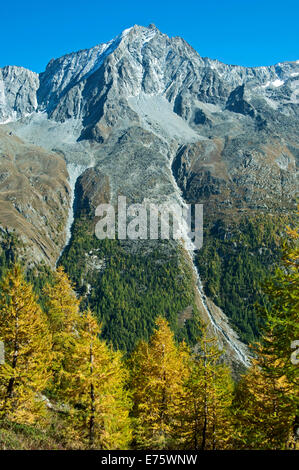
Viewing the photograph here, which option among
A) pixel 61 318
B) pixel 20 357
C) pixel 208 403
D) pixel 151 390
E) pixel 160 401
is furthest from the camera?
pixel 61 318

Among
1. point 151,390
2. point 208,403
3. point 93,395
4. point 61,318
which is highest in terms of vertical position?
point 61,318

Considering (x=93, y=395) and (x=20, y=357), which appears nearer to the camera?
(x=93, y=395)

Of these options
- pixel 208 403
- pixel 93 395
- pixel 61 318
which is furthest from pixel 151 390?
pixel 61 318

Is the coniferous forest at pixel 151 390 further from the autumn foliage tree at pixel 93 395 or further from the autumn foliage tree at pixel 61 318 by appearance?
the autumn foliage tree at pixel 61 318

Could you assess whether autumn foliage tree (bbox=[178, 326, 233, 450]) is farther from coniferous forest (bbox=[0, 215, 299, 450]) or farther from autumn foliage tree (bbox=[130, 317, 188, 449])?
autumn foliage tree (bbox=[130, 317, 188, 449])

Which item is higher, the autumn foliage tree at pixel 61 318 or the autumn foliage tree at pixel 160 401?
the autumn foliage tree at pixel 61 318

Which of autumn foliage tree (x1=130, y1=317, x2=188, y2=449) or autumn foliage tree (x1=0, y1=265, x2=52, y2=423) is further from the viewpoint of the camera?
autumn foliage tree (x1=130, y1=317, x2=188, y2=449)

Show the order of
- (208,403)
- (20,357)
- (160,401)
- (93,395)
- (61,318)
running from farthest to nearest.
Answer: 1. (61,318)
2. (160,401)
3. (208,403)
4. (20,357)
5. (93,395)

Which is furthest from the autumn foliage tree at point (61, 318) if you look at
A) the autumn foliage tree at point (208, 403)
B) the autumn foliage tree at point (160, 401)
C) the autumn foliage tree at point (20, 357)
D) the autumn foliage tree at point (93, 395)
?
the autumn foliage tree at point (208, 403)

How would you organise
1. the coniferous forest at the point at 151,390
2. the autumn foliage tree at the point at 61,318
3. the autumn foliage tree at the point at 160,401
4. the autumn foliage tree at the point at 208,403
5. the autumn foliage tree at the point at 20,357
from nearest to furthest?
1. the coniferous forest at the point at 151,390
2. the autumn foliage tree at the point at 20,357
3. the autumn foliage tree at the point at 208,403
4. the autumn foliage tree at the point at 160,401
5. the autumn foliage tree at the point at 61,318

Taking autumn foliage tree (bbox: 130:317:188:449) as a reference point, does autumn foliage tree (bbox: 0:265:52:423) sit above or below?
above

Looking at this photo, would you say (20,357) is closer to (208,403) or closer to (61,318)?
(61,318)

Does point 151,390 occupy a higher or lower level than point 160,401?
higher

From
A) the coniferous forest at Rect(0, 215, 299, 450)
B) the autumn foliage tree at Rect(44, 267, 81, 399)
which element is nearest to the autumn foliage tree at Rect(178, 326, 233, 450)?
the coniferous forest at Rect(0, 215, 299, 450)
